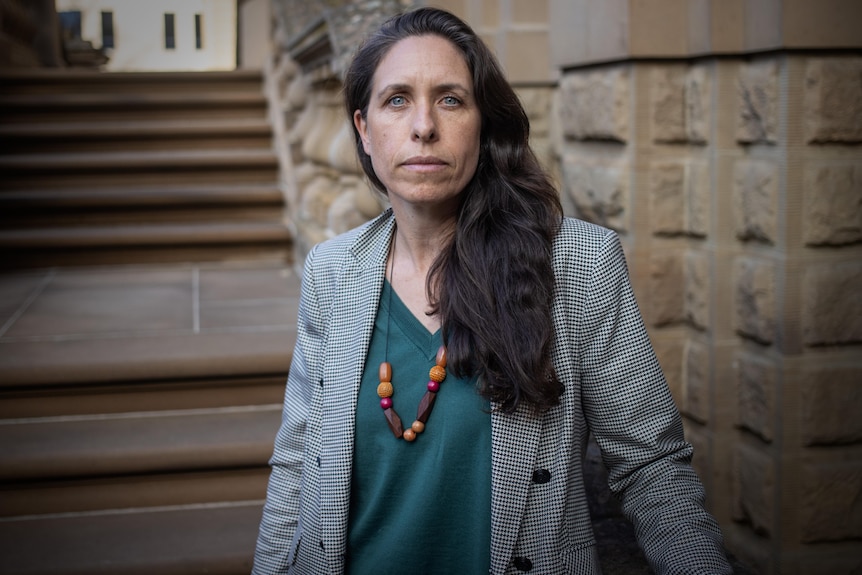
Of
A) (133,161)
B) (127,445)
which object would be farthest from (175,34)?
(127,445)

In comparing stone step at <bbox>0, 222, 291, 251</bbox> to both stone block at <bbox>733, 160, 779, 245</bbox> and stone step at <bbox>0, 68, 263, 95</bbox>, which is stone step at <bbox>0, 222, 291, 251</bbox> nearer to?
stone step at <bbox>0, 68, 263, 95</bbox>

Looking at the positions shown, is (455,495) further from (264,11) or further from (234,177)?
(264,11)

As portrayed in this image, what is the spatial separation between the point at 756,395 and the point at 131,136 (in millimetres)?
5655

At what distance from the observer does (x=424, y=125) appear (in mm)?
1622

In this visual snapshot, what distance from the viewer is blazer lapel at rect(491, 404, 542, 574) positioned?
61.9 inches

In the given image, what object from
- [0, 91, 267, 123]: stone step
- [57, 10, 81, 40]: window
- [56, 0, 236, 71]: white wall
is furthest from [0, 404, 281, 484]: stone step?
[57, 10, 81, 40]: window

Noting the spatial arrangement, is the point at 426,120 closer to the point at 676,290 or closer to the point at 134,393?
the point at 676,290

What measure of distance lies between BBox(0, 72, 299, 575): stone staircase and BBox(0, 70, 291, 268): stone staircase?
0.01 metres

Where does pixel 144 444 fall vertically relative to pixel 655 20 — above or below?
below

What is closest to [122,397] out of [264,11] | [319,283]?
[319,283]

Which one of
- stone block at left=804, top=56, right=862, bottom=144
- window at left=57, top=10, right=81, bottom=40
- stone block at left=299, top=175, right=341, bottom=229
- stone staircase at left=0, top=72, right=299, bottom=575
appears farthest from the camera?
window at left=57, top=10, right=81, bottom=40

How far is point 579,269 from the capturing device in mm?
1618

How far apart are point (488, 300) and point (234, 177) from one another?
18.6ft

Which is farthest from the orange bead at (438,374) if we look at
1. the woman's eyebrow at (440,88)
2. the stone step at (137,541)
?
the stone step at (137,541)
